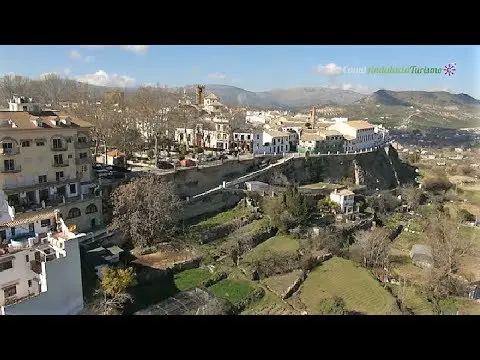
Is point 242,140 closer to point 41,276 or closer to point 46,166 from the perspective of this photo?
point 46,166

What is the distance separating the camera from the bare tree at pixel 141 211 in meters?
5.66

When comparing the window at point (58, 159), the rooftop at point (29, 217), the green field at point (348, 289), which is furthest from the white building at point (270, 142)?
the rooftop at point (29, 217)

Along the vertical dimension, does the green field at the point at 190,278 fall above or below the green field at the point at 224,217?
below

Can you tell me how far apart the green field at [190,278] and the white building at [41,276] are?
1307 mm

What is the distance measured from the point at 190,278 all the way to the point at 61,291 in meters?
1.70

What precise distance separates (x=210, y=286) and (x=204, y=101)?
835cm

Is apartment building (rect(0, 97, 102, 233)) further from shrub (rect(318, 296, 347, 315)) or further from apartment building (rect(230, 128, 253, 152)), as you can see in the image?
apartment building (rect(230, 128, 253, 152))

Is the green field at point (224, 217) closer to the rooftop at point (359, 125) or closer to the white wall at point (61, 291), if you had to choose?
the white wall at point (61, 291)

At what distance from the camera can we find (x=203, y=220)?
7207mm

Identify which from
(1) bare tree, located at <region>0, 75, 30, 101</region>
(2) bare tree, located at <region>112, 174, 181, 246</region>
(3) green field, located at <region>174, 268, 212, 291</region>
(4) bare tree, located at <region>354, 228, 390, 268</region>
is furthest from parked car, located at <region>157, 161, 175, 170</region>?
(1) bare tree, located at <region>0, 75, 30, 101</region>

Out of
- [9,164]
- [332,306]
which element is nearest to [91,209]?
[9,164]

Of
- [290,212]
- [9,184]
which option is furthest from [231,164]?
[9,184]
